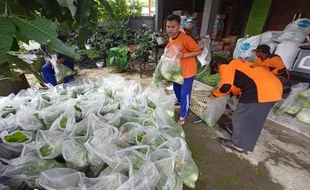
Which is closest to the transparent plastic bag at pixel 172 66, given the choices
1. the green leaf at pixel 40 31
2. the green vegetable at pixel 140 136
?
the green vegetable at pixel 140 136

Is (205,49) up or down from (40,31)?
down

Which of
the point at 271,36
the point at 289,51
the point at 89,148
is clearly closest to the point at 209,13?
the point at 271,36

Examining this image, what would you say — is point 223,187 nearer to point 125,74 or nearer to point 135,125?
point 135,125

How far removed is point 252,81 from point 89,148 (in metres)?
1.61

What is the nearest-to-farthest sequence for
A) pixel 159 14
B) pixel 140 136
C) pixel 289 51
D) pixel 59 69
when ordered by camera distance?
pixel 140 136, pixel 59 69, pixel 289 51, pixel 159 14

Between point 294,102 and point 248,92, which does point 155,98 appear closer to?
point 248,92

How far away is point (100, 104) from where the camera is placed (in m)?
1.51

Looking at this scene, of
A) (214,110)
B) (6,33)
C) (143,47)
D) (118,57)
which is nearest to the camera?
(6,33)

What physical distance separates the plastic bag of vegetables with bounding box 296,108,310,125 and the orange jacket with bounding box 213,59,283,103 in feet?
3.75

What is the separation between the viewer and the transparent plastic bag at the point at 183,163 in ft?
3.45

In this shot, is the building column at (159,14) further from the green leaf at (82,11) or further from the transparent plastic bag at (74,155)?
the green leaf at (82,11)

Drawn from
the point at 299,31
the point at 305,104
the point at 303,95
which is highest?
the point at 299,31

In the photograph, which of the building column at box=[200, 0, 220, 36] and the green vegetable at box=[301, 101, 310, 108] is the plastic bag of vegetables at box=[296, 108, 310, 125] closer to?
the green vegetable at box=[301, 101, 310, 108]

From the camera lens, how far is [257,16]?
14.0 feet
